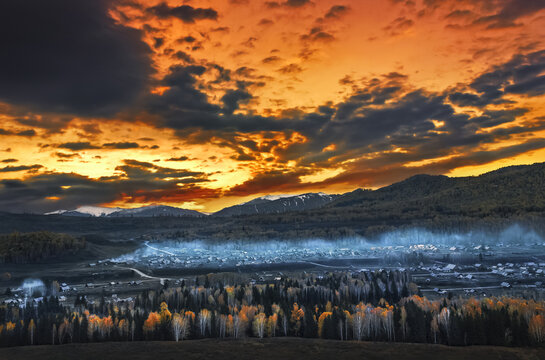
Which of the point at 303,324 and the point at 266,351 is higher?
the point at 303,324

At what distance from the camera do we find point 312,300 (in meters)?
123

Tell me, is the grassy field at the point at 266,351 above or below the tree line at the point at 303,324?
below

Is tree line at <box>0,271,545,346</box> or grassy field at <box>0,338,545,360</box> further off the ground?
tree line at <box>0,271,545,346</box>

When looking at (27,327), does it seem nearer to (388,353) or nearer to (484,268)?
(388,353)

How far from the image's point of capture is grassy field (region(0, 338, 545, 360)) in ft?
265

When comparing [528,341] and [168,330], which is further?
[168,330]

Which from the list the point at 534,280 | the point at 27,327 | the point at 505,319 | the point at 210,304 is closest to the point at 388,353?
the point at 505,319

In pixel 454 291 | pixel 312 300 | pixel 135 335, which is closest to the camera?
pixel 135 335

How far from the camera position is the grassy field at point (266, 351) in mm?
80812

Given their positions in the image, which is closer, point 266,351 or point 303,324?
point 266,351

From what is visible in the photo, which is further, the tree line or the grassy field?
the tree line

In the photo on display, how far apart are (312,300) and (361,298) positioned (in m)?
16.9

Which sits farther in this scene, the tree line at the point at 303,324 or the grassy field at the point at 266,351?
the tree line at the point at 303,324

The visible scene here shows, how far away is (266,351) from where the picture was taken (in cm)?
8506
